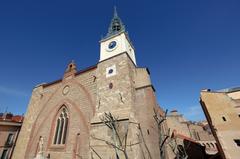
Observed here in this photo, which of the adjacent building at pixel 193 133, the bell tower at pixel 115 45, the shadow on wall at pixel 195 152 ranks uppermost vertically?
the bell tower at pixel 115 45

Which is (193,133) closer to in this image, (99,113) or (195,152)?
(195,152)

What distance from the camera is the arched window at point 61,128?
43.1ft

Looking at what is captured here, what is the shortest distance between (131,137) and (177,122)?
17.7 m

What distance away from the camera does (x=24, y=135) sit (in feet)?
53.0

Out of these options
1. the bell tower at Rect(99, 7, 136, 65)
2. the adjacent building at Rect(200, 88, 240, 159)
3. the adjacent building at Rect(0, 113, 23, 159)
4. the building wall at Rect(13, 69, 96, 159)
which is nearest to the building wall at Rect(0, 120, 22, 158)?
the adjacent building at Rect(0, 113, 23, 159)

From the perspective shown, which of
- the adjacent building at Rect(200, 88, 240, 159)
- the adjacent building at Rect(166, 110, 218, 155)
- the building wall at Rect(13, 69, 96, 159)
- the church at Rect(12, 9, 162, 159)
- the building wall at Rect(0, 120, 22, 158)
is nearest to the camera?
the church at Rect(12, 9, 162, 159)

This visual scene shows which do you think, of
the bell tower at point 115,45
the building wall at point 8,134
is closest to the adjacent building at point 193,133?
the bell tower at point 115,45

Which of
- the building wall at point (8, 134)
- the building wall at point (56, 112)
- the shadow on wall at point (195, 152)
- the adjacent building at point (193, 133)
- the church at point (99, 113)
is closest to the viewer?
the church at point (99, 113)

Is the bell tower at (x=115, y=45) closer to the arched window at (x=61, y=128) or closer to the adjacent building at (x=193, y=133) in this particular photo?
the arched window at (x=61, y=128)

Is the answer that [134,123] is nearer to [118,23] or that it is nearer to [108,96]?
[108,96]

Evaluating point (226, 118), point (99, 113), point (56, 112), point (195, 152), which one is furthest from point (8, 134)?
point (195, 152)

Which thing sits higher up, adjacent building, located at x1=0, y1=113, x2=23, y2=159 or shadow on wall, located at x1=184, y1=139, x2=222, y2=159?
adjacent building, located at x1=0, y1=113, x2=23, y2=159

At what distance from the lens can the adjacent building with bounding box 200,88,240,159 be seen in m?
9.80

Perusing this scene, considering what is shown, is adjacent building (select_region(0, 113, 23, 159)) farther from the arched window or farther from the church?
the arched window
